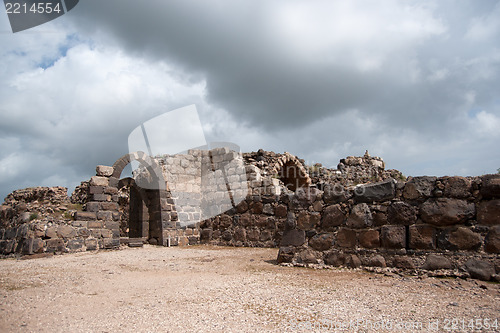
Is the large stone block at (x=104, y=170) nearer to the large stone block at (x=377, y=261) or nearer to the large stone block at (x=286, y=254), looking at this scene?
the large stone block at (x=286, y=254)

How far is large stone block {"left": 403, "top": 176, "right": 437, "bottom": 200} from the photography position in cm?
420

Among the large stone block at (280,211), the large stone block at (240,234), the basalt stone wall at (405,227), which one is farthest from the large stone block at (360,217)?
the large stone block at (240,234)

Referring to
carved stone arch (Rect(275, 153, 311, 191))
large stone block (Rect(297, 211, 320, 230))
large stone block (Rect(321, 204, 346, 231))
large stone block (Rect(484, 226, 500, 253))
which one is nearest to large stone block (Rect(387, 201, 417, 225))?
large stone block (Rect(321, 204, 346, 231))

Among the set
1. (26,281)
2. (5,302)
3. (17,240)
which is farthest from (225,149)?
(5,302)

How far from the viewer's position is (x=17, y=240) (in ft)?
28.5

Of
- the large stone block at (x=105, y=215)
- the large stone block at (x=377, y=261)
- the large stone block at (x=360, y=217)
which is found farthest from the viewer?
the large stone block at (x=105, y=215)

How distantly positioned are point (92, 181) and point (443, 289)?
361 inches

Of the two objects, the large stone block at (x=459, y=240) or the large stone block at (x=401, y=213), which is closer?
the large stone block at (x=459, y=240)

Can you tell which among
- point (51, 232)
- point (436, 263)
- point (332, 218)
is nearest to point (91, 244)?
point (51, 232)

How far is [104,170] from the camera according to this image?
10.1 m

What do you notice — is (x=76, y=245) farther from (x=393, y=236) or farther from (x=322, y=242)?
(x=393, y=236)

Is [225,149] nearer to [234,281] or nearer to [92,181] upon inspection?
[92,181]

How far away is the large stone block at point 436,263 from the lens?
3.92 m

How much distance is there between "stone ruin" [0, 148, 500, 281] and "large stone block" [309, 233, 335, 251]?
0.01m
